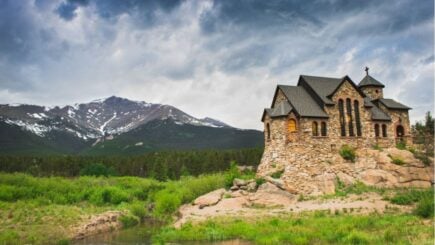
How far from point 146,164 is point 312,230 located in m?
93.1

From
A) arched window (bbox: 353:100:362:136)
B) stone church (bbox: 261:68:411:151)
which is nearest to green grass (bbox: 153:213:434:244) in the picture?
stone church (bbox: 261:68:411:151)

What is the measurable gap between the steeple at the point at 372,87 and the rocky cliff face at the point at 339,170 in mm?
10778

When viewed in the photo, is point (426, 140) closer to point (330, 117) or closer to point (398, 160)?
point (398, 160)

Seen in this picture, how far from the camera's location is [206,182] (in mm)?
54469

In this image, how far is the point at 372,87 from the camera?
56312mm

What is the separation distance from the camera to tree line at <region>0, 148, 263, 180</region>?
105 m

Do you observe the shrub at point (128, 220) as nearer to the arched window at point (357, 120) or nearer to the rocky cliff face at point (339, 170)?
the rocky cliff face at point (339, 170)

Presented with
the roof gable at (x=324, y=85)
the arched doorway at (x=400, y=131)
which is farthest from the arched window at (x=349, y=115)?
the arched doorway at (x=400, y=131)

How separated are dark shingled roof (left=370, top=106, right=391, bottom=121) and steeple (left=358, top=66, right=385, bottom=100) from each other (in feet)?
12.1

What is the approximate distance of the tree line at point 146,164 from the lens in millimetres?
105188

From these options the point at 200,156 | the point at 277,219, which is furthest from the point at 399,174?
the point at 200,156

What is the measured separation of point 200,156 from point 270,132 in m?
66.7

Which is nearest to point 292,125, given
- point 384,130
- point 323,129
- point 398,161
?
point 323,129

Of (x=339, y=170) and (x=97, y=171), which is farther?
(x=97, y=171)
